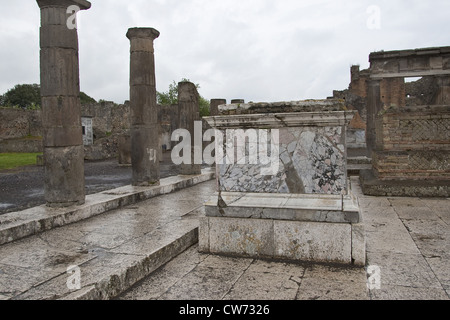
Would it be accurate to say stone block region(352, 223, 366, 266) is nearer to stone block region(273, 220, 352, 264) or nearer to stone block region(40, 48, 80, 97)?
stone block region(273, 220, 352, 264)

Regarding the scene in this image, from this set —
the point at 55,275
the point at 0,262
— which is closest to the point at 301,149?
the point at 55,275

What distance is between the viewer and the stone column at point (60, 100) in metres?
5.08

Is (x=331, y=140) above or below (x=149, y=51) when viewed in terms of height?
below

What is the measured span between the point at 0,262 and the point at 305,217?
2.60 meters

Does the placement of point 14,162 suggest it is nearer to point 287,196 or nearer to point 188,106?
point 188,106

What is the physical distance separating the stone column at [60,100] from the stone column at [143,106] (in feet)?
6.75

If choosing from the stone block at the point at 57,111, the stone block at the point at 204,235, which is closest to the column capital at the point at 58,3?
the stone block at the point at 57,111

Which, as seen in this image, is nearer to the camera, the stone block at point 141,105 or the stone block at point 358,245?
the stone block at point 358,245

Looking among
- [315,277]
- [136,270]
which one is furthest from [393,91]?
[136,270]

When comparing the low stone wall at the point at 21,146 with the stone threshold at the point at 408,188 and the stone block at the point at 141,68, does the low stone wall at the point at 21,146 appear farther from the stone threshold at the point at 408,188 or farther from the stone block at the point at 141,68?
the stone threshold at the point at 408,188

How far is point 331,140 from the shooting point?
321 centimetres

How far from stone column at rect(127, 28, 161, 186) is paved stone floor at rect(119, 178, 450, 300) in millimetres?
4158

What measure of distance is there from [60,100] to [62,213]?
1.62 meters
